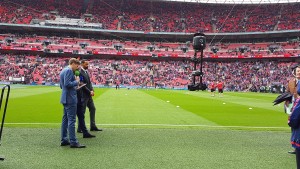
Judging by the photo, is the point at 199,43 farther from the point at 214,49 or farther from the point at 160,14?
the point at 160,14

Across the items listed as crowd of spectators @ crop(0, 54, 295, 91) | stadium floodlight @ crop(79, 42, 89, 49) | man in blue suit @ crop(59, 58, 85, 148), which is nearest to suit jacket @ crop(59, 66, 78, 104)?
man in blue suit @ crop(59, 58, 85, 148)

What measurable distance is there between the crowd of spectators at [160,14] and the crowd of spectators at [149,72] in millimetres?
9452

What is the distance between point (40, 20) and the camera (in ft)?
257

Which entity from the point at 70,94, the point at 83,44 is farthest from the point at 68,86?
the point at 83,44

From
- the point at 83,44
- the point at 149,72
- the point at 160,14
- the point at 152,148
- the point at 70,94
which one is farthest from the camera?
the point at 160,14

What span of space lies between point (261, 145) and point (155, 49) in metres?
72.1

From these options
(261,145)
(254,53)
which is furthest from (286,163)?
(254,53)

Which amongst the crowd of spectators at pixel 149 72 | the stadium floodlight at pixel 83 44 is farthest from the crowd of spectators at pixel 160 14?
the crowd of spectators at pixel 149 72

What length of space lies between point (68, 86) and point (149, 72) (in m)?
66.9

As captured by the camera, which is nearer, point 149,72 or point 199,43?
point 199,43

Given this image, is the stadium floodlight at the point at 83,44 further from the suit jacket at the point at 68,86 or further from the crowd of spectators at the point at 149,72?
the suit jacket at the point at 68,86

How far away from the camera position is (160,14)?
8594 centimetres

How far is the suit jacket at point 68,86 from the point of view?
788 cm

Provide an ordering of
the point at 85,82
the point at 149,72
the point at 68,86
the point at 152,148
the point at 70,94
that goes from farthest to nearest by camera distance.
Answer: the point at 149,72 → the point at 85,82 → the point at 152,148 → the point at 70,94 → the point at 68,86
